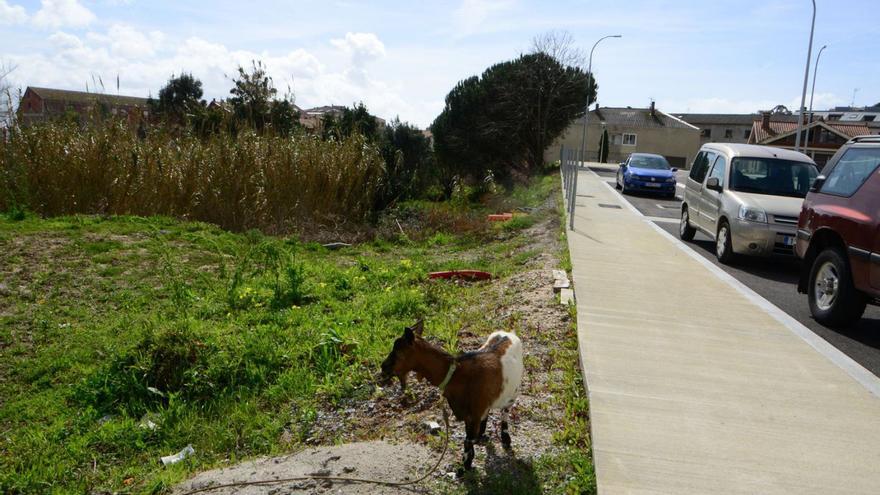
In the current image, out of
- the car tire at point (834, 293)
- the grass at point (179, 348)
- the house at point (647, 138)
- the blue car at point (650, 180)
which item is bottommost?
the grass at point (179, 348)

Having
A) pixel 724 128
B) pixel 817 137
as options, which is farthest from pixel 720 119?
pixel 817 137

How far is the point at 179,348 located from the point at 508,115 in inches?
1464

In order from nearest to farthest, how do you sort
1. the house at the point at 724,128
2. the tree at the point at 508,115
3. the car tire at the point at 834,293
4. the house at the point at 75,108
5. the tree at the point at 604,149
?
1. the car tire at the point at 834,293
2. the house at the point at 75,108
3. the tree at the point at 508,115
4. the tree at the point at 604,149
5. the house at the point at 724,128

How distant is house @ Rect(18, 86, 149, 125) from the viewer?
1248cm

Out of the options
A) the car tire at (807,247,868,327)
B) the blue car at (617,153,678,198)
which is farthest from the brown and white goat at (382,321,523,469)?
the blue car at (617,153,678,198)

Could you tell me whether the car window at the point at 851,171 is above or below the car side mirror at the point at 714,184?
above

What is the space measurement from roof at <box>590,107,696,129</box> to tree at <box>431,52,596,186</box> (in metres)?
25.4

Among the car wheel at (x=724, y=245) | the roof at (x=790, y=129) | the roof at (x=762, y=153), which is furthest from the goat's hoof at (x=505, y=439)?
the roof at (x=790, y=129)

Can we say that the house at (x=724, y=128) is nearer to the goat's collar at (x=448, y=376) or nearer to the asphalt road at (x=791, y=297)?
the asphalt road at (x=791, y=297)

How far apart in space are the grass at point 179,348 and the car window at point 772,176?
4.13 metres

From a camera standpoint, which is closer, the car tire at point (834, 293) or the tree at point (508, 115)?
the car tire at point (834, 293)

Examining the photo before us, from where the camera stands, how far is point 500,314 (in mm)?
6758

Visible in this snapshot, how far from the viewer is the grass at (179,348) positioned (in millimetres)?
4508

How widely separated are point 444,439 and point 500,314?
2.78 m
